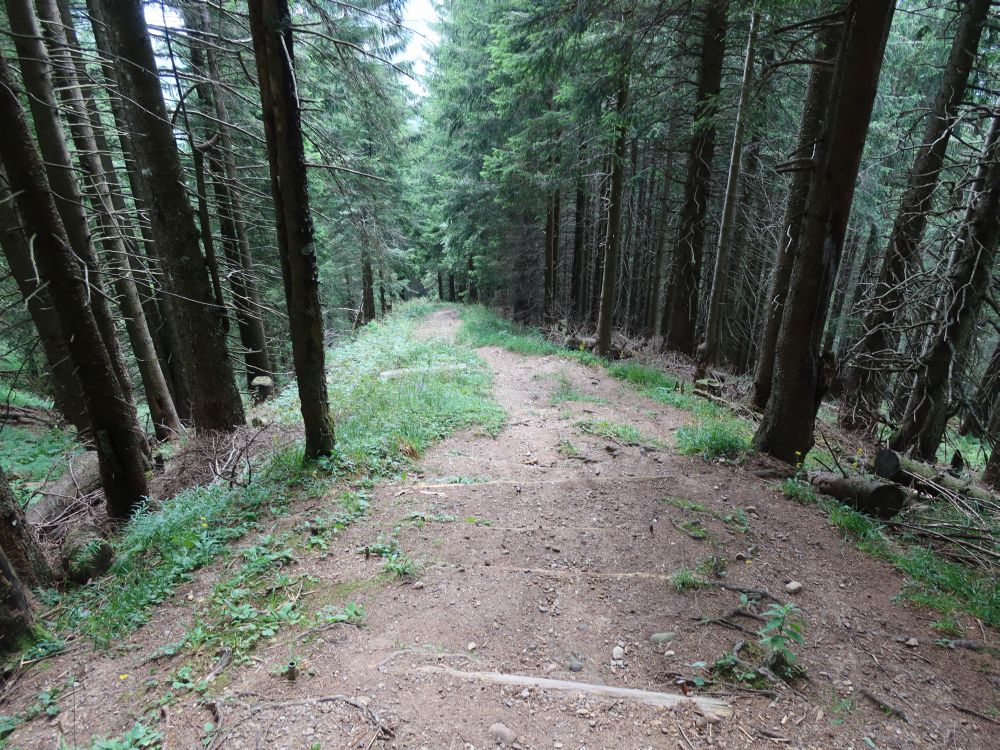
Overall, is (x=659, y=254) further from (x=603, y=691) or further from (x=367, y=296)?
(x=603, y=691)

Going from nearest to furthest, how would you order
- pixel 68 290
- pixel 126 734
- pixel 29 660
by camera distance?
pixel 126 734 → pixel 29 660 → pixel 68 290

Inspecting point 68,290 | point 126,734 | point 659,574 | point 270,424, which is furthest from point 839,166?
point 270,424

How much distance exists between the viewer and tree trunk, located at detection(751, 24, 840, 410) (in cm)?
674

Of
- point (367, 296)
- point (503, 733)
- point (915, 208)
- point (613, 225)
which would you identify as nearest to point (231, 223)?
point (613, 225)

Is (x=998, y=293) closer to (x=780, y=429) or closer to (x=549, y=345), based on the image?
(x=780, y=429)

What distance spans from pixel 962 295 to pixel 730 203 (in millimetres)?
3893

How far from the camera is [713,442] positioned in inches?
238

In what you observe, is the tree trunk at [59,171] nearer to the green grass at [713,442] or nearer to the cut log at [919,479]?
the green grass at [713,442]

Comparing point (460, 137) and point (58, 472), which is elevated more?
point (460, 137)

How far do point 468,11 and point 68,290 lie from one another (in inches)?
686

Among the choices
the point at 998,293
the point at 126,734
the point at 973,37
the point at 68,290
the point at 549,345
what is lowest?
the point at 549,345

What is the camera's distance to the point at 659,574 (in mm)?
3783

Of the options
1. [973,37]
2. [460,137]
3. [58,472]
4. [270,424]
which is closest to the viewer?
[58,472]

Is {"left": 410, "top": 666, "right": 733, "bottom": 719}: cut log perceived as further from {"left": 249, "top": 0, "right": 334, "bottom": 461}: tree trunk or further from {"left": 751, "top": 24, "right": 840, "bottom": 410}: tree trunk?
{"left": 751, "top": 24, "right": 840, "bottom": 410}: tree trunk
